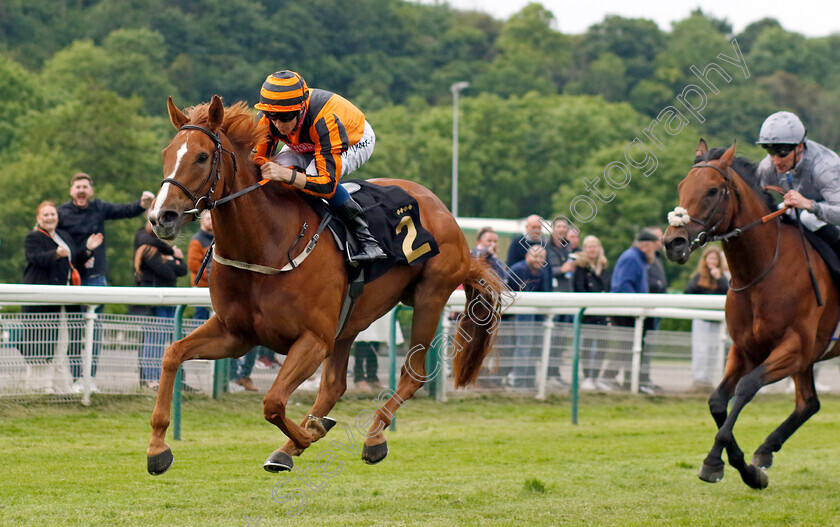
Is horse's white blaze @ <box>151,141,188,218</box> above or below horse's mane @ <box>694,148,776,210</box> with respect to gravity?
below

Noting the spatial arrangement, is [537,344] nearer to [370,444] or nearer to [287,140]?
[370,444]

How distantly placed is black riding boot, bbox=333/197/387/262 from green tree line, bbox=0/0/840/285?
82.7ft

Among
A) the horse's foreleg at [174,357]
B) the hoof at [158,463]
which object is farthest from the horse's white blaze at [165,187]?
the hoof at [158,463]

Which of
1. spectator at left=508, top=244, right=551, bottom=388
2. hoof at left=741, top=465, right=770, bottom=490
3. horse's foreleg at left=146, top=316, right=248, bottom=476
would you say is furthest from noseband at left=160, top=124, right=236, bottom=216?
spectator at left=508, top=244, right=551, bottom=388

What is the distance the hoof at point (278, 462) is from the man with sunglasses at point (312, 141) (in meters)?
1.04

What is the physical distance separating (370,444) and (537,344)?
13.3 ft

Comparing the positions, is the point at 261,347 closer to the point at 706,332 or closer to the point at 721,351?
the point at 706,332

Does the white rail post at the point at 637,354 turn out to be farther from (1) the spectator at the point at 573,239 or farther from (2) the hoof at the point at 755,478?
(2) the hoof at the point at 755,478

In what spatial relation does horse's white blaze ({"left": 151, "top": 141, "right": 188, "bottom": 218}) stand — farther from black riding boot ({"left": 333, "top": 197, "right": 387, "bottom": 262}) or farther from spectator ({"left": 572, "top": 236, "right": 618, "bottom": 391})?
spectator ({"left": 572, "top": 236, "right": 618, "bottom": 391})

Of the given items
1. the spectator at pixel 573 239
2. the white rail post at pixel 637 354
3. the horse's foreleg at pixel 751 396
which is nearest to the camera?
the horse's foreleg at pixel 751 396

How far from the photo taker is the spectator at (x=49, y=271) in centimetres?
723

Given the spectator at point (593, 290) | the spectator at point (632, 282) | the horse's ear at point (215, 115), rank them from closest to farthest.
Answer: the horse's ear at point (215, 115)
the spectator at point (593, 290)
the spectator at point (632, 282)

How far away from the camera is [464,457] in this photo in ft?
22.8

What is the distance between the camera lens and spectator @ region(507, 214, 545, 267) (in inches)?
375
